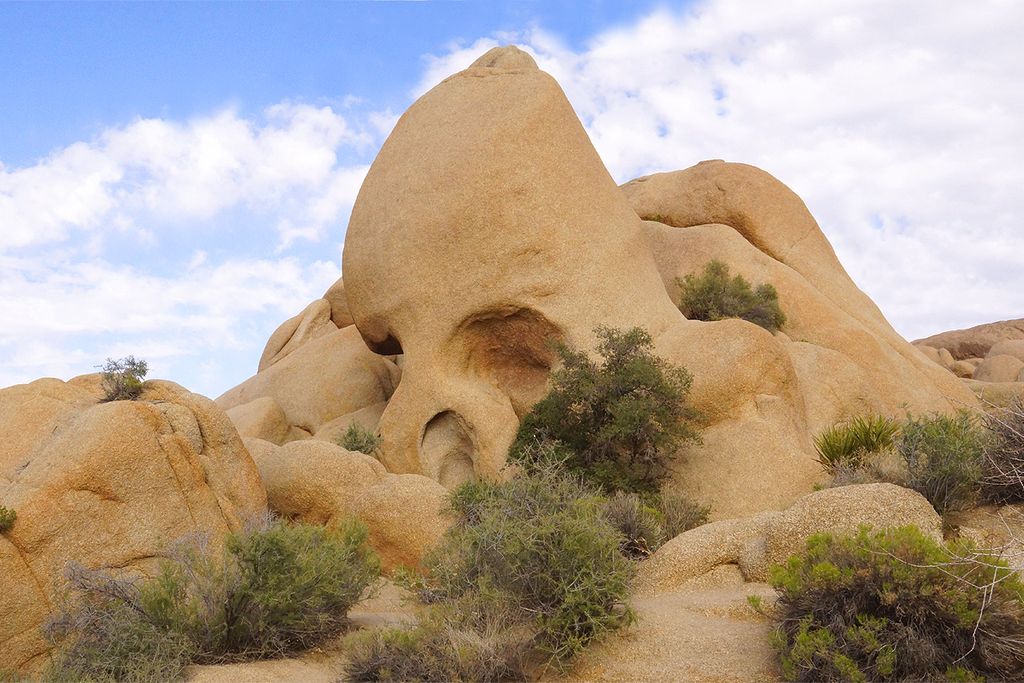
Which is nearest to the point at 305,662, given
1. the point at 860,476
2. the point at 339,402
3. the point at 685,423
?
the point at 860,476

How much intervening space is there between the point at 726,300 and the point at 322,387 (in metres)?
11.6

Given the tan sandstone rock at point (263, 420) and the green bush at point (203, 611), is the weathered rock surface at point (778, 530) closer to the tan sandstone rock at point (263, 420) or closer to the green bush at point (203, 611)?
the green bush at point (203, 611)

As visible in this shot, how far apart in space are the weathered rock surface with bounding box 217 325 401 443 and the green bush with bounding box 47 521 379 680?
50.2 ft

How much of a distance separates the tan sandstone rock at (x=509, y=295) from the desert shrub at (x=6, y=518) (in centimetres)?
1007

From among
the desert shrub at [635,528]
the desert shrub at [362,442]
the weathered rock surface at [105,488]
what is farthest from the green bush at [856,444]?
the desert shrub at [362,442]

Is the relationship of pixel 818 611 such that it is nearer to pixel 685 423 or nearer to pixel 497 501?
pixel 497 501

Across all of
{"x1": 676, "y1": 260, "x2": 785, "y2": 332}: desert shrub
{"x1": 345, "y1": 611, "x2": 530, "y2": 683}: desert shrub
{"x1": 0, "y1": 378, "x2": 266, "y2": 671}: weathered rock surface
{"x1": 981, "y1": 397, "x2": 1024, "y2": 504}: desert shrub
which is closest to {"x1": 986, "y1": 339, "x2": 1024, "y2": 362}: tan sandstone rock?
{"x1": 676, "y1": 260, "x2": 785, "y2": 332}: desert shrub

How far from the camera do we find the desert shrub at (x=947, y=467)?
11.0 m

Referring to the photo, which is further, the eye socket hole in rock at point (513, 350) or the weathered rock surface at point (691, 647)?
the eye socket hole in rock at point (513, 350)

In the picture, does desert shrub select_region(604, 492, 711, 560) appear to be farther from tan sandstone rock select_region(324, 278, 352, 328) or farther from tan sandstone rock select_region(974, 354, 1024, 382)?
tan sandstone rock select_region(974, 354, 1024, 382)

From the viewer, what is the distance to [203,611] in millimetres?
9273

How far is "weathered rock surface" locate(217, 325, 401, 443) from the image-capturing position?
25369 mm

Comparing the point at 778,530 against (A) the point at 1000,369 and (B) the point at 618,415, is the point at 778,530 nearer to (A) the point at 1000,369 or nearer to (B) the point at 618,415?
(B) the point at 618,415

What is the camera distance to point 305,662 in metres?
9.37
